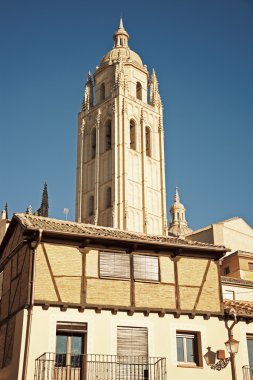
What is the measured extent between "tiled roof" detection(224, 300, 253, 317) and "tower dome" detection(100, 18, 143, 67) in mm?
72039

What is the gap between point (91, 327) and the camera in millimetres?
20719

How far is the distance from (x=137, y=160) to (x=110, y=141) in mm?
5904

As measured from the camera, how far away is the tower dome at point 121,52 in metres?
94.6

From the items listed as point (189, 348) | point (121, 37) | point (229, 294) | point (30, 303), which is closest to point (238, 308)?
point (189, 348)

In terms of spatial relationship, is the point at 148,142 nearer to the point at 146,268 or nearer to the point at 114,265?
the point at 146,268

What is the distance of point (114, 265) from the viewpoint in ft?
73.0

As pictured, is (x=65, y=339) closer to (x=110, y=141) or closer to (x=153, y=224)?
(x=153, y=224)

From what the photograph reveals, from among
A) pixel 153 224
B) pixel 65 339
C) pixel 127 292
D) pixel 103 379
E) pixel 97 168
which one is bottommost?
pixel 103 379

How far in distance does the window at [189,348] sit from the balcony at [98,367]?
1.11 meters

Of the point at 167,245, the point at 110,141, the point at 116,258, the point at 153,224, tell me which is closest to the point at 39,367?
the point at 116,258

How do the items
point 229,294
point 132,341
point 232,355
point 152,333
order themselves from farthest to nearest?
1. point 229,294
2. point 152,333
3. point 132,341
4. point 232,355

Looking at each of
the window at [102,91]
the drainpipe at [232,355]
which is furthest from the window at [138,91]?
the drainpipe at [232,355]

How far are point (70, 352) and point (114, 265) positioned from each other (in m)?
3.81

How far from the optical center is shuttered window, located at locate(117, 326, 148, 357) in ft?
69.2
